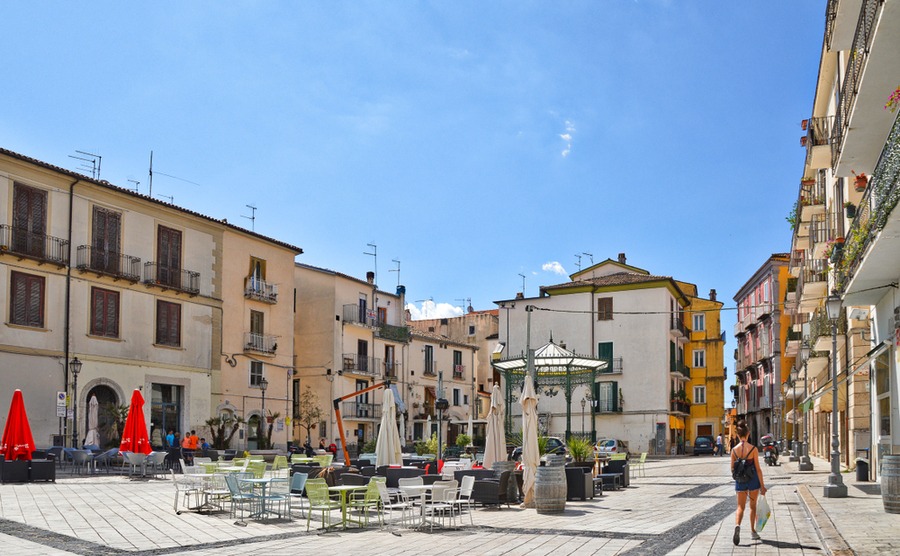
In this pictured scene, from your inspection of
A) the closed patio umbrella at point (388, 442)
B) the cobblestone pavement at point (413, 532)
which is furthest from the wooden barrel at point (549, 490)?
the closed patio umbrella at point (388, 442)

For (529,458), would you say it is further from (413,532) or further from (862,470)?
(862,470)

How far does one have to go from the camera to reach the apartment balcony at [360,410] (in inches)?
1976

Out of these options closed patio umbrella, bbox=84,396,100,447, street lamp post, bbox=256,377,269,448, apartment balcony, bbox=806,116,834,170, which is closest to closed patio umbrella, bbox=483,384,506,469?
apartment balcony, bbox=806,116,834,170

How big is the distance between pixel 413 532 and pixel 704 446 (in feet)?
157

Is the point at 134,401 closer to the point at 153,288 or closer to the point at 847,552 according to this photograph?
the point at 153,288

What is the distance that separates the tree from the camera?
47.1 meters

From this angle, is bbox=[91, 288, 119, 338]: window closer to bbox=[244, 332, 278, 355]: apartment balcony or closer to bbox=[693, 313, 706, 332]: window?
bbox=[244, 332, 278, 355]: apartment balcony

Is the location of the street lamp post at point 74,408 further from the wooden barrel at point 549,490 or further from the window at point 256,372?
the wooden barrel at point 549,490

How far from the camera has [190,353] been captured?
123ft

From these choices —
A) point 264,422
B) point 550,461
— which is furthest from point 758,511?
point 264,422

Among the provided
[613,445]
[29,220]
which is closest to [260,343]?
[29,220]

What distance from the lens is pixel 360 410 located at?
168 ft

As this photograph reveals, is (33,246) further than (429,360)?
No

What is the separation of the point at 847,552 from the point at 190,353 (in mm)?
30986
